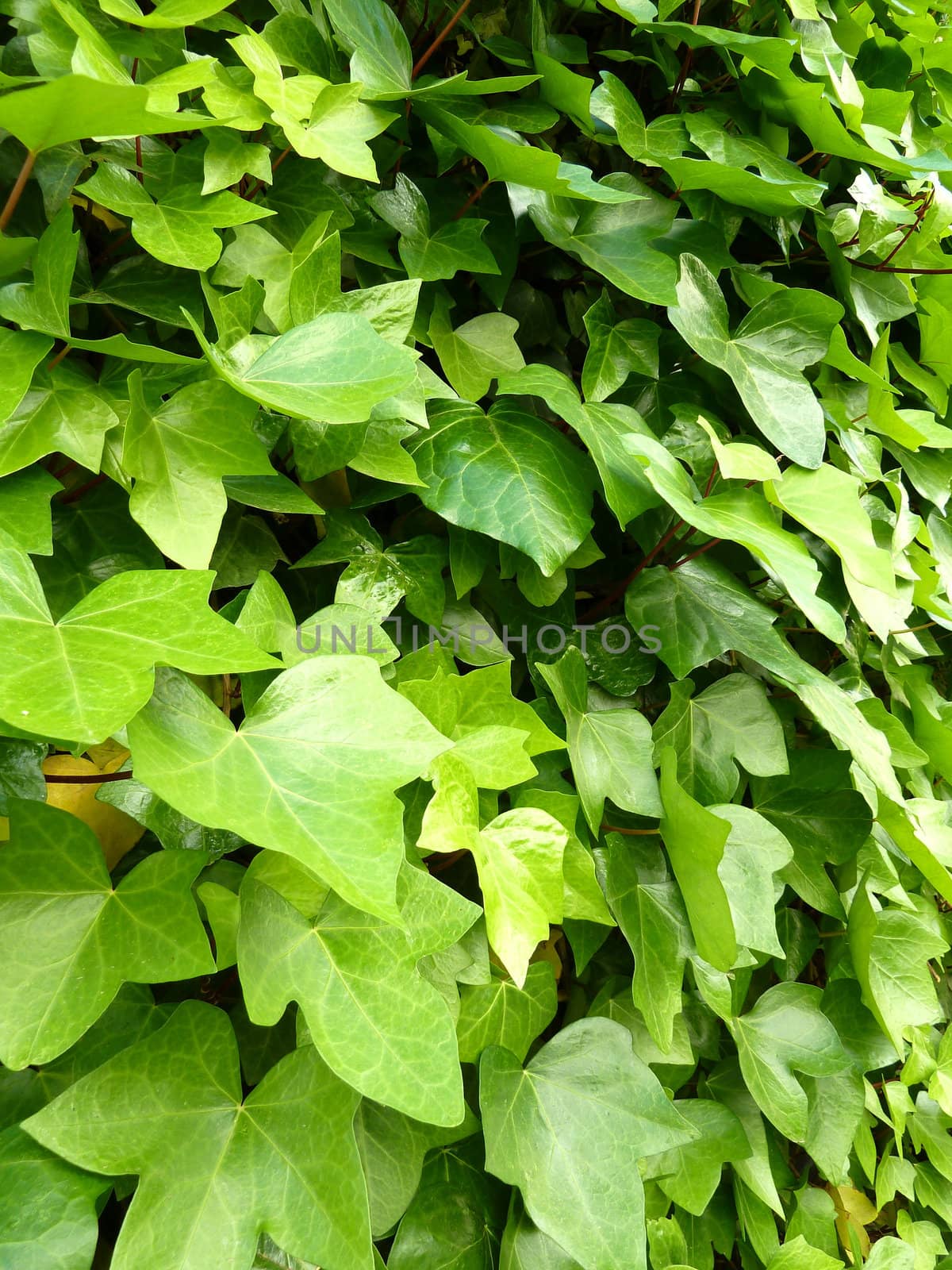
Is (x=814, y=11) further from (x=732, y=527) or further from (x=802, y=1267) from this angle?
(x=802, y=1267)

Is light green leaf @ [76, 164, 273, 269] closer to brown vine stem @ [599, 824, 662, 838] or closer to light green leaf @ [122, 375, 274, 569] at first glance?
light green leaf @ [122, 375, 274, 569]

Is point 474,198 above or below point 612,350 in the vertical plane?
above

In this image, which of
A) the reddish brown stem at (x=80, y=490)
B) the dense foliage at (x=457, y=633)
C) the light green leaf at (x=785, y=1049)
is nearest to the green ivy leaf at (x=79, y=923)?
the dense foliage at (x=457, y=633)

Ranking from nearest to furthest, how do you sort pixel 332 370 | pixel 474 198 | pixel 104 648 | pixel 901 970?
pixel 104 648
pixel 332 370
pixel 474 198
pixel 901 970

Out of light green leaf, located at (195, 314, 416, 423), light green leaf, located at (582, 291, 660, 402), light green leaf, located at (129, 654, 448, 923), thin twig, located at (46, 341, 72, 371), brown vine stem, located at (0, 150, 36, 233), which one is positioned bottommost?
light green leaf, located at (129, 654, 448, 923)

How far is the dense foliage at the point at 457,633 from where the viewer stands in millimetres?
466

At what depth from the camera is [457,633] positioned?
725 millimetres

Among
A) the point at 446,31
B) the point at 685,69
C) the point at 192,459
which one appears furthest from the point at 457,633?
the point at 685,69

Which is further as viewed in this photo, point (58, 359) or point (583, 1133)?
point (583, 1133)

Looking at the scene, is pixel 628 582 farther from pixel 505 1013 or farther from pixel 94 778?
pixel 94 778

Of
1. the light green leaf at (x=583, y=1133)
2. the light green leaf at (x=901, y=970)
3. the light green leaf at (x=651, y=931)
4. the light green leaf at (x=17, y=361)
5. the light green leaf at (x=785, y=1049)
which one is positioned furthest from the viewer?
the light green leaf at (x=901, y=970)

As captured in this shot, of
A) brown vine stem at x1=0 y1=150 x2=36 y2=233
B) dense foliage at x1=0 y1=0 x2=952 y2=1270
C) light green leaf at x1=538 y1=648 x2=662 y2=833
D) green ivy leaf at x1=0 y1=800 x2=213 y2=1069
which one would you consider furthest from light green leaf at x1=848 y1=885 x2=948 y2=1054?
brown vine stem at x1=0 y1=150 x2=36 y2=233

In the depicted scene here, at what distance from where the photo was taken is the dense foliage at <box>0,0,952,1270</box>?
47 centimetres

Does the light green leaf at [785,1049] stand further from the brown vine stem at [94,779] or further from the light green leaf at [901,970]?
the brown vine stem at [94,779]
